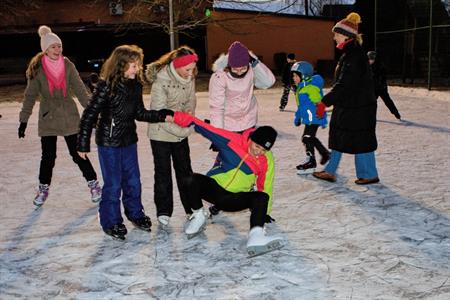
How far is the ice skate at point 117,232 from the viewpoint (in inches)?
161

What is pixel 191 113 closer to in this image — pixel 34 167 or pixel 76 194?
pixel 76 194

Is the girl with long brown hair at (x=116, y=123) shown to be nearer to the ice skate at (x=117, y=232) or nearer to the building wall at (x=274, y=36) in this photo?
the ice skate at (x=117, y=232)

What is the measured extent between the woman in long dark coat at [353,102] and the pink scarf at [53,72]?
250 cm

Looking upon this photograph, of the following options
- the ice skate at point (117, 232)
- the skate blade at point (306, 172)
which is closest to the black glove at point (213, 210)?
the ice skate at point (117, 232)

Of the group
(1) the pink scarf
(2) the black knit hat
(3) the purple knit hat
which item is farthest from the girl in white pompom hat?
(2) the black knit hat

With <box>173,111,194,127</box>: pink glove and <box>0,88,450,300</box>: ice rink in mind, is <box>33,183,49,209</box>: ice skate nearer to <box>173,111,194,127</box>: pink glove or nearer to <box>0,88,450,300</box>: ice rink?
<box>0,88,450,300</box>: ice rink

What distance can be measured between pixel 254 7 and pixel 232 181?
78.1 feet

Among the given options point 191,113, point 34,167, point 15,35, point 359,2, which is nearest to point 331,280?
point 191,113

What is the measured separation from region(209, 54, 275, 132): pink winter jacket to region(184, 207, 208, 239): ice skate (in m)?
0.78

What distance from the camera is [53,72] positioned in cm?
490

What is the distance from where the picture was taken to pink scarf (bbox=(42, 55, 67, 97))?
16.1 feet

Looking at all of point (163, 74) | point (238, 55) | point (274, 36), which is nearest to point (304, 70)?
point (238, 55)

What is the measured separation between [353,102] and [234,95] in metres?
1.34

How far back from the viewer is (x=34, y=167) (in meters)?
6.88
